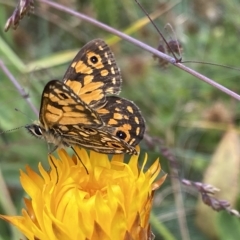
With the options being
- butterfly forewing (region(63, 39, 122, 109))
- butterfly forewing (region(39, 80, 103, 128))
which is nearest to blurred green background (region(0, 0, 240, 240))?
butterfly forewing (region(63, 39, 122, 109))

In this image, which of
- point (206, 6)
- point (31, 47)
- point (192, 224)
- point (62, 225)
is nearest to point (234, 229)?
point (192, 224)

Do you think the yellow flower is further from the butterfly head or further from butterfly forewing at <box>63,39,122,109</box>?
butterfly forewing at <box>63,39,122,109</box>

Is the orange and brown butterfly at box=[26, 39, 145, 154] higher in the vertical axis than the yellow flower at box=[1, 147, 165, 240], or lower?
higher

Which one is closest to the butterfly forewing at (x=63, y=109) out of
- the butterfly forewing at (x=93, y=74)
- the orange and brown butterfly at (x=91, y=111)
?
the orange and brown butterfly at (x=91, y=111)

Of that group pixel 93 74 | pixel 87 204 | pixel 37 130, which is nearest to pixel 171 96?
pixel 93 74

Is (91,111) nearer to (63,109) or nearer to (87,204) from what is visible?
(63,109)
